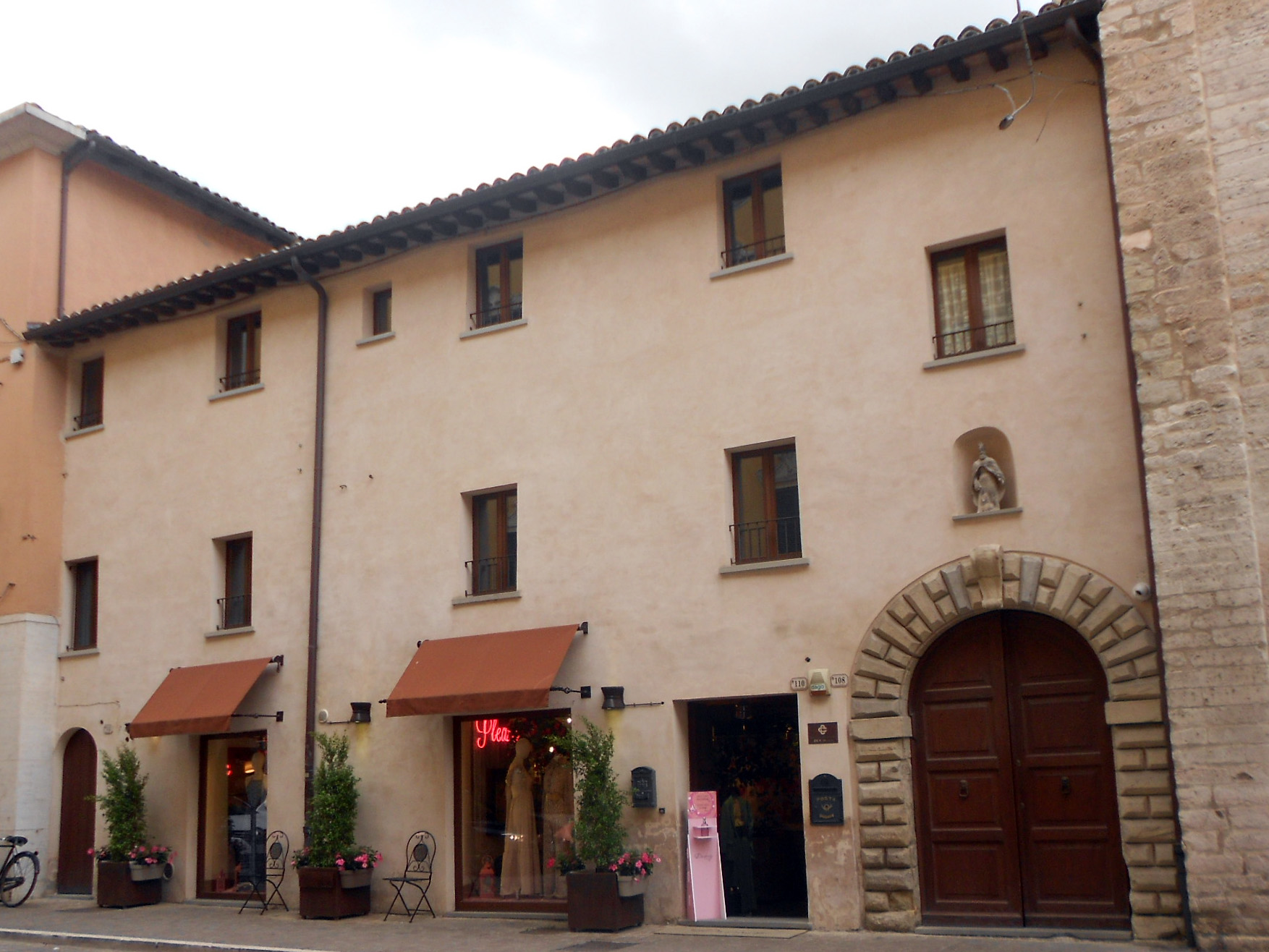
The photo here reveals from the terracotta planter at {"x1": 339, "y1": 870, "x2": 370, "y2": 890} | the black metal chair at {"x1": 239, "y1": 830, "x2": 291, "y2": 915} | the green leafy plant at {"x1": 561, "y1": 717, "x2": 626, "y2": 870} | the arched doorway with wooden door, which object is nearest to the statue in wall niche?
the green leafy plant at {"x1": 561, "y1": 717, "x2": 626, "y2": 870}

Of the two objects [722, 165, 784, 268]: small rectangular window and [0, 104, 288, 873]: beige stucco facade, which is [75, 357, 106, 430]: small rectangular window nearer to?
[0, 104, 288, 873]: beige stucco facade

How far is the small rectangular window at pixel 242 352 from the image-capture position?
19094 mm

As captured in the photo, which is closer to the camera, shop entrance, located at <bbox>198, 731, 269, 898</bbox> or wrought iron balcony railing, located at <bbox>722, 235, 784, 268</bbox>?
wrought iron balcony railing, located at <bbox>722, 235, 784, 268</bbox>

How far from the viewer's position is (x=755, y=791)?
1436 cm

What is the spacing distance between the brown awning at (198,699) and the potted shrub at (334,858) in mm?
1770

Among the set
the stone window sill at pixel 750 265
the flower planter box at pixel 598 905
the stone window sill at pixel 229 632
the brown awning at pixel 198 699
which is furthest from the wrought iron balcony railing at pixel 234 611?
the stone window sill at pixel 750 265

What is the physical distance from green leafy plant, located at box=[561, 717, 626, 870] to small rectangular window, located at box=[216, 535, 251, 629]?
20.4 feet

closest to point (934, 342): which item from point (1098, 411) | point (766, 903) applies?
point (1098, 411)

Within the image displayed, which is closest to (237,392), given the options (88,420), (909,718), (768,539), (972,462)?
(88,420)

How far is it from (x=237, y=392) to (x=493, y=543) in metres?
5.07

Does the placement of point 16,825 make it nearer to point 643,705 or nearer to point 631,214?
point 643,705

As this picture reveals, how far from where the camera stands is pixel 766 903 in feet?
47.1

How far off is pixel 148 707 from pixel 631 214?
943 centimetres

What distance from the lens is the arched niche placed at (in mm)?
12859
